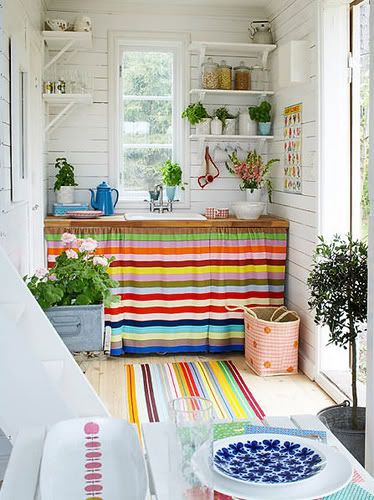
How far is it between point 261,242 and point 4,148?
2.35m

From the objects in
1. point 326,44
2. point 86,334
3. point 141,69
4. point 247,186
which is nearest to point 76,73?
point 141,69

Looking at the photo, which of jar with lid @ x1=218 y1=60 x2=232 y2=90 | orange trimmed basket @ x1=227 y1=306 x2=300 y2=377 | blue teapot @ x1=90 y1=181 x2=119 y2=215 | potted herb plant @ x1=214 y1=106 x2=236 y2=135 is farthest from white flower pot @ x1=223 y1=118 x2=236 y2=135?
orange trimmed basket @ x1=227 y1=306 x2=300 y2=377

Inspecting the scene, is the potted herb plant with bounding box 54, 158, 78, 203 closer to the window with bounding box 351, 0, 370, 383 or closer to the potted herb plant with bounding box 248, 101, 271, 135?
the potted herb plant with bounding box 248, 101, 271, 135

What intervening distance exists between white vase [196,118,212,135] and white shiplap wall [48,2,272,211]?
20 centimetres

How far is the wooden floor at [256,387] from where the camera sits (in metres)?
4.48

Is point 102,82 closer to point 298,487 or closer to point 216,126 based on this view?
point 216,126

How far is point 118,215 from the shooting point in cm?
587

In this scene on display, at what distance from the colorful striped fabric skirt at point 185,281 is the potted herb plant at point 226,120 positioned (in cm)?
88

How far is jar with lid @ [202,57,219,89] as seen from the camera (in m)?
5.80

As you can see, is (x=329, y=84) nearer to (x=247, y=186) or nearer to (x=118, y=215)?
(x=247, y=186)

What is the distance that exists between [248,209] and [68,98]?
1501 millimetres

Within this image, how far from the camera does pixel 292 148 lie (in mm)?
5406

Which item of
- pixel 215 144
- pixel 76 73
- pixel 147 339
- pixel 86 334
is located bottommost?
pixel 147 339

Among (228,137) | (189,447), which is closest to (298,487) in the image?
(189,447)
